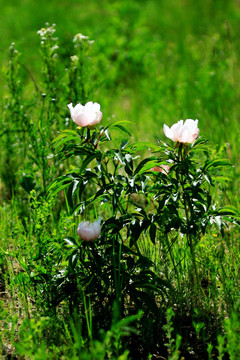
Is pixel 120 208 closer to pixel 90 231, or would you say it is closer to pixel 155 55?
pixel 90 231

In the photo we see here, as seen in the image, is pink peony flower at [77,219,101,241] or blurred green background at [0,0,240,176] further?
blurred green background at [0,0,240,176]

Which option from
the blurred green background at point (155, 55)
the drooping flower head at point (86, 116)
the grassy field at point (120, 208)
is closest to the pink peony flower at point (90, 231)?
the grassy field at point (120, 208)

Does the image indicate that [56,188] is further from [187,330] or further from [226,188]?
[226,188]

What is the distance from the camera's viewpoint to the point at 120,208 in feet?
8.29

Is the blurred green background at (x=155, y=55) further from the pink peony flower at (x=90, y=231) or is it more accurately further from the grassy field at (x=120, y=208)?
the pink peony flower at (x=90, y=231)

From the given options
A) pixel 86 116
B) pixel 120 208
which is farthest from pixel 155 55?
pixel 86 116

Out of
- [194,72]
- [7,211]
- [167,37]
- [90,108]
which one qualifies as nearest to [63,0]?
[167,37]

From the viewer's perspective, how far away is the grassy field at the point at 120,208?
2.04m

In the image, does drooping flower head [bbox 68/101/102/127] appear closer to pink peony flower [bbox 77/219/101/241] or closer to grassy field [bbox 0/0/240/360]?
grassy field [bbox 0/0/240/360]

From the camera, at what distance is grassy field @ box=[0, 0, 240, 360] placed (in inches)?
80.5

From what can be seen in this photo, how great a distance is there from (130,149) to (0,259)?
1.05m

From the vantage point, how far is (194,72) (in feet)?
17.4

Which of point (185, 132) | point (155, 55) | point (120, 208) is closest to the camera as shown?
point (185, 132)

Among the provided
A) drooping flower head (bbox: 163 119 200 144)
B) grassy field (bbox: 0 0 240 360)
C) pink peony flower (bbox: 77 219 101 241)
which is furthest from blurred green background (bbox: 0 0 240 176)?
pink peony flower (bbox: 77 219 101 241)
